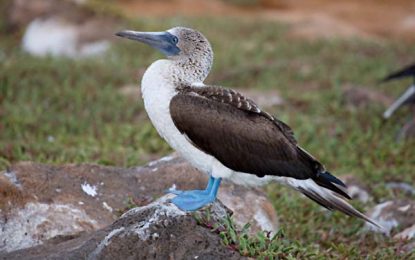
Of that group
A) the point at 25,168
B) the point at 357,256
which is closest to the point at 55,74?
the point at 25,168

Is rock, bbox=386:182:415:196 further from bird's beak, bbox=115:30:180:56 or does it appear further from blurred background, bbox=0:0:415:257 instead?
bird's beak, bbox=115:30:180:56

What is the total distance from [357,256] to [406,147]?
333 cm

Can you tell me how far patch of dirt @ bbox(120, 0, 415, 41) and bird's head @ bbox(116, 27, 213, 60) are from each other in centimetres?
1203

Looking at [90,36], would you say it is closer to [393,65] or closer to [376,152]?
[393,65]

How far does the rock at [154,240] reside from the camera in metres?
4.03

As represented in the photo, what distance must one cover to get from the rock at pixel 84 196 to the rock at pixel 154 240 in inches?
21.0

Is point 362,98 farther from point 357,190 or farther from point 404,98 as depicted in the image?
point 357,190

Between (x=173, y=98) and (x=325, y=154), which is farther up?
(x=173, y=98)

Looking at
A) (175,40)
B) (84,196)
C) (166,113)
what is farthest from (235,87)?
(166,113)

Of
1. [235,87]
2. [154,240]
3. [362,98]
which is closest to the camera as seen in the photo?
[154,240]

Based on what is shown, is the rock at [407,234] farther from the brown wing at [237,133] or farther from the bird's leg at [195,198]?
the bird's leg at [195,198]

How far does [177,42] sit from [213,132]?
66cm

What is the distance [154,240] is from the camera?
13.3 feet

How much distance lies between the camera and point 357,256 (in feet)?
18.0
